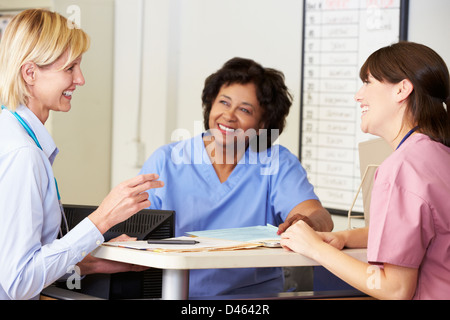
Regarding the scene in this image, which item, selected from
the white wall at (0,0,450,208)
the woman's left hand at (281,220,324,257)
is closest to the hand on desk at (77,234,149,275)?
the woman's left hand at (281,220,324,257)

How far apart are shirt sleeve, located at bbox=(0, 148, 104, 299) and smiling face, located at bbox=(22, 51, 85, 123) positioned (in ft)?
0.67

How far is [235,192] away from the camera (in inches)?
76.5

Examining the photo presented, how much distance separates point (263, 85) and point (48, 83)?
0.94 meters

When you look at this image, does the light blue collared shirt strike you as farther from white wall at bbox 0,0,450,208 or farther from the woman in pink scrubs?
white wall at bbox 0,0,450,208

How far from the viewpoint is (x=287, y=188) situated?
1.93 metres

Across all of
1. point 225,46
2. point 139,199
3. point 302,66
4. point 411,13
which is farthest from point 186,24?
point 139,199

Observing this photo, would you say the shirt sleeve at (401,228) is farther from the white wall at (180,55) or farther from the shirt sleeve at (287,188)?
the white wall at (180,55)

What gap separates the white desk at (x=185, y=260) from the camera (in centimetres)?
109

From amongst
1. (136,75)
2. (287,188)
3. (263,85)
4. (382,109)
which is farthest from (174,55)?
(382,109)

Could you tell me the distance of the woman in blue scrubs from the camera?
185cm

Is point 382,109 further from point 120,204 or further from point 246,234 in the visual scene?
point 120,204

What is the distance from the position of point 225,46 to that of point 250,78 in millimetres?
871

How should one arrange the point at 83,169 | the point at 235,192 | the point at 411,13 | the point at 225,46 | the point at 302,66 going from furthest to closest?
1. the point at 83,169
2. the point at 225,46
3. the point at 302,66
4. the point at 411,13
5. the point at 235,192
